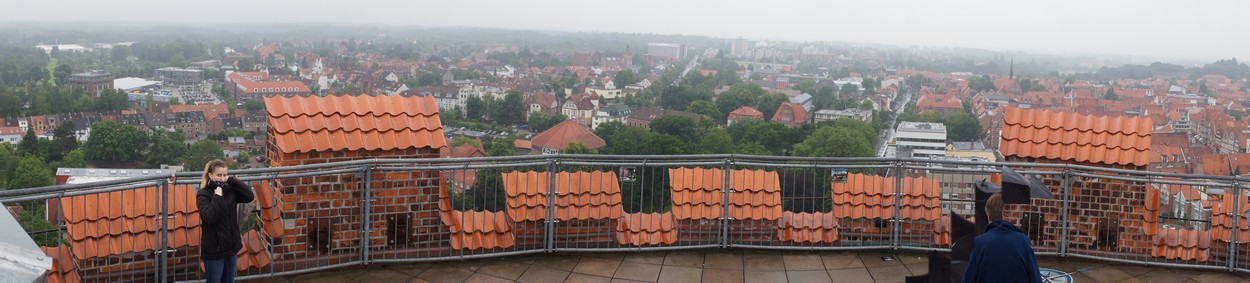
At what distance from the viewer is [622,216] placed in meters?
7.71

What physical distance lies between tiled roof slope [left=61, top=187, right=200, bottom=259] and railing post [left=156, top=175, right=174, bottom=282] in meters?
0.04

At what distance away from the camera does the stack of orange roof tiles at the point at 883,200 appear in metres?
7.86

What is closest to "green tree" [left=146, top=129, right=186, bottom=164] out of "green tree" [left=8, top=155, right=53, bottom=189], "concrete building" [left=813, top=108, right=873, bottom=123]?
"green tree" [left=8, top=155, right=53, bottom=189]

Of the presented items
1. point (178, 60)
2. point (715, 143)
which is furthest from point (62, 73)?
point (715, 143)

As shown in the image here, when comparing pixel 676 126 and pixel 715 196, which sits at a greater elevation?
pixel 715 196

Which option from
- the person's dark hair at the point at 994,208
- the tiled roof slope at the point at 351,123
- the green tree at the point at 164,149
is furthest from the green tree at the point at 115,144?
the person's dark hair at the point at 994,208

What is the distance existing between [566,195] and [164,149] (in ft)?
253

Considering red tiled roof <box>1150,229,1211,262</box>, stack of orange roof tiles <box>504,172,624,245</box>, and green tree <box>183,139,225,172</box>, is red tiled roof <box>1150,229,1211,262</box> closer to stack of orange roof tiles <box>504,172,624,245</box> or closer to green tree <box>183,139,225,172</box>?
stack of orange roof tiles <box>504,172,624,245</box>

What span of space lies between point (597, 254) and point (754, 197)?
1291 millimetres

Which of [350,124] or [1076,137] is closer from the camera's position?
[350,124]

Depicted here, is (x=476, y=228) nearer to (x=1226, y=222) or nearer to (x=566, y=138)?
(x=1226, y=222)

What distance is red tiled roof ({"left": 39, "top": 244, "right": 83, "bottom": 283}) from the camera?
18.8 ft

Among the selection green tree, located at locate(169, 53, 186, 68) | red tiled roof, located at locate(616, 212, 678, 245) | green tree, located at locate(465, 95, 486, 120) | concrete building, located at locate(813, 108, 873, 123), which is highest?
red tiled roof, located at locate(616, 212, 678, 245)

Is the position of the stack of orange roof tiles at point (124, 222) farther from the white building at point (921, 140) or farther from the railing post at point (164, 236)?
the white building at point (921, 140)
